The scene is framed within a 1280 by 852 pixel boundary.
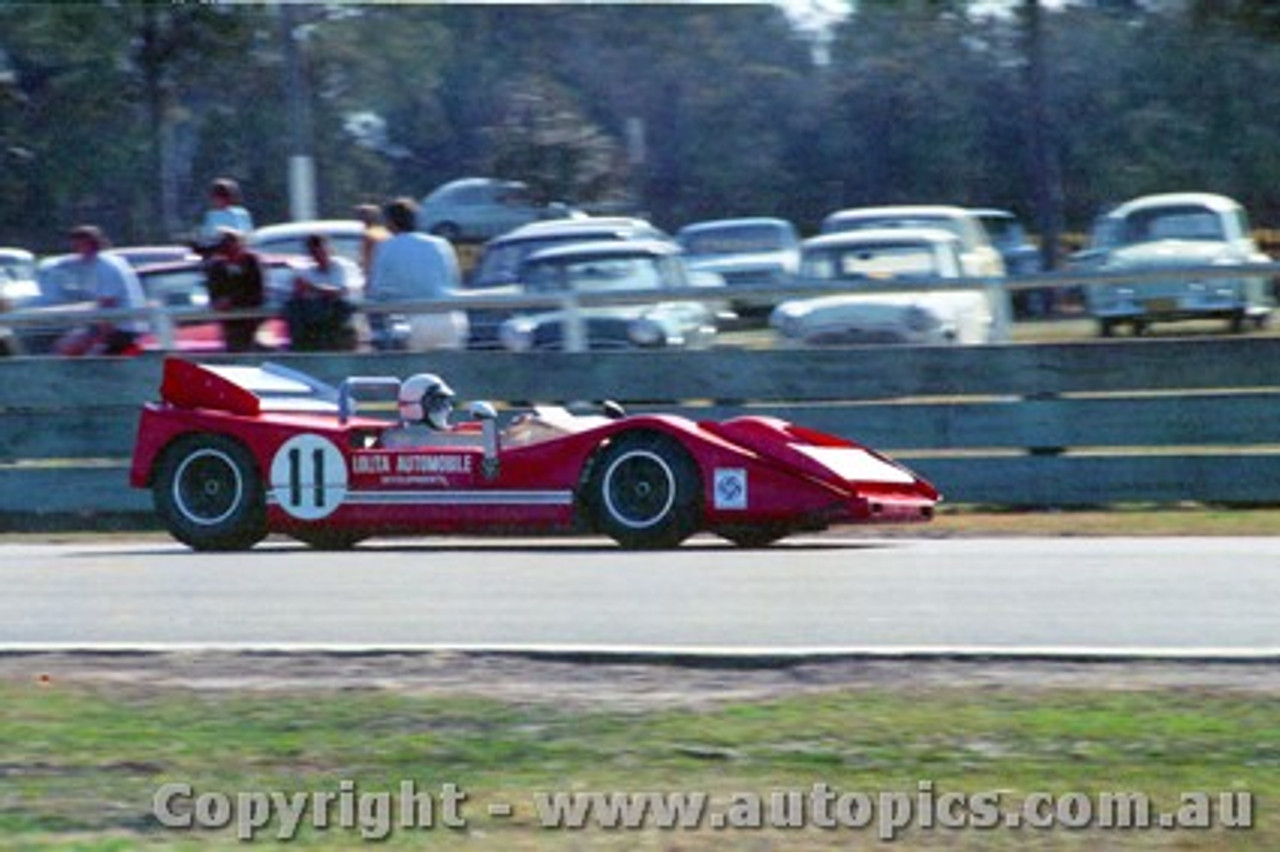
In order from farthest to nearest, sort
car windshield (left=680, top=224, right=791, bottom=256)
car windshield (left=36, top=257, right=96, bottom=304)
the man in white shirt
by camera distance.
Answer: car windshield (left=680, top=224, right=791, bottom=256) → car windshield (left=36, top=257, right=96, bottom=304) → the man in white shirt

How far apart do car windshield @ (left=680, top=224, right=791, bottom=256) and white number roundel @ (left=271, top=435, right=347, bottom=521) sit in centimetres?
2233

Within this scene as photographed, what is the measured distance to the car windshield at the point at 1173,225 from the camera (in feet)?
98.6

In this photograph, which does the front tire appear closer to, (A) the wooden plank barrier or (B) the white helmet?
(B) the white helmet

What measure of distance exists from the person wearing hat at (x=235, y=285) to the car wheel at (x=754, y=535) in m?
4.77

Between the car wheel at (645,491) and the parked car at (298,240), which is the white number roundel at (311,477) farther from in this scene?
the parked car at (298,240)

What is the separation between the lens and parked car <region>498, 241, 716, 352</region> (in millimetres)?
17094

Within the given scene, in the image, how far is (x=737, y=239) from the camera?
35844 millimetres

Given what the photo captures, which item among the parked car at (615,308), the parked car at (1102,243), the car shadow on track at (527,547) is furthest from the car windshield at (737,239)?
the car shadow on track at (527,547)

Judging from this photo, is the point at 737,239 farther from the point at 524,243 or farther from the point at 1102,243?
the point at 524,243

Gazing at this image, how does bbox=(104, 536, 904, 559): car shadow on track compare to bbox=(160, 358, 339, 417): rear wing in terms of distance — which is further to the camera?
bbox=(160, 358, 339, 417): rear wing

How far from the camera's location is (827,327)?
18.9 meters

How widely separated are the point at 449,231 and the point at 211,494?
84.2 ft

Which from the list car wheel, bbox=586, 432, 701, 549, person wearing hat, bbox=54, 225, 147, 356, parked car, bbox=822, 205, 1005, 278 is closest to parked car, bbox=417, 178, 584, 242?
parked car, bbox=822, 205, 1005, 278

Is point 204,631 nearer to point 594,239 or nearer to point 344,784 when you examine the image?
point 344,784
